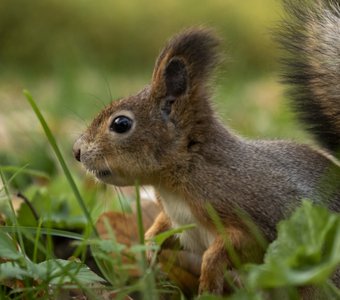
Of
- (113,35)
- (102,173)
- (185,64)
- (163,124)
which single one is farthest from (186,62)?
(113,35)

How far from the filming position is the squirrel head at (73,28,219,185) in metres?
2.39

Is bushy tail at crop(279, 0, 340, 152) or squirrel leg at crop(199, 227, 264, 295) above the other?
bushy tail at crop(279, 0, 340, 152)

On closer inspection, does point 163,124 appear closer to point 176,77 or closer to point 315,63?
point 176,77

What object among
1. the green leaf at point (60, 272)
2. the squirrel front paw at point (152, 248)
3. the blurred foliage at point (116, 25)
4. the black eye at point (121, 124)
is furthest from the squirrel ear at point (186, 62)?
the blurred foliage at point (116, 25)

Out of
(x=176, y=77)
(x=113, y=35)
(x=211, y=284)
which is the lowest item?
(x=211, y=284)

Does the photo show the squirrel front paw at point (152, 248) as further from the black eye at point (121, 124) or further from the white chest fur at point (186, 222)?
the black eye at point (121, 124)

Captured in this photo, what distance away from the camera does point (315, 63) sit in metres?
2.62

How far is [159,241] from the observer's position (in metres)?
2.01

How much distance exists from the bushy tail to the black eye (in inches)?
20.0

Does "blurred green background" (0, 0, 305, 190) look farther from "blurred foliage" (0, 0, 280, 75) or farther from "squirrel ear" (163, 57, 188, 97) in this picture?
"squirrel ear" (163, 57, 188, 97)

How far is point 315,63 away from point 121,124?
602mm

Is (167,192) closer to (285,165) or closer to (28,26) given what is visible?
(285,165)

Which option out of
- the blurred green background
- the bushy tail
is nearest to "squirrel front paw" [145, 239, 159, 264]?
the bushy tail

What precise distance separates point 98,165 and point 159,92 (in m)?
0.26
